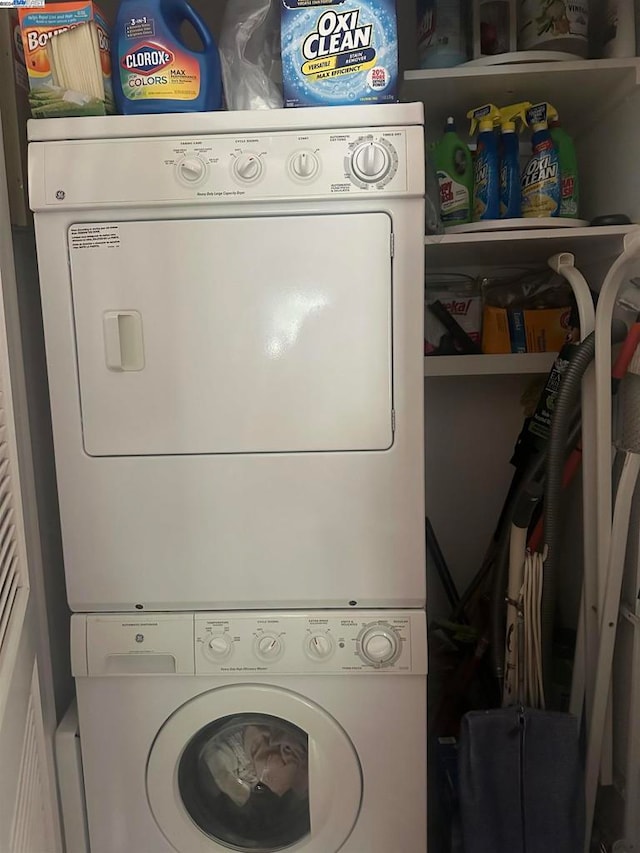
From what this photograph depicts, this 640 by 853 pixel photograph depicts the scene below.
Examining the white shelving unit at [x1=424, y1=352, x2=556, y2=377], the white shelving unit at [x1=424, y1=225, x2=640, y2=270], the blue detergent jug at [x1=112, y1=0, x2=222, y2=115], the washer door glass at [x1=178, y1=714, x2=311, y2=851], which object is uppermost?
the blue detergent jug at [x1=112, y1=0, x2=222, y2=115]

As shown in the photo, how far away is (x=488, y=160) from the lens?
5.28ft

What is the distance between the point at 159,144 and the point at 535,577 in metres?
1.21

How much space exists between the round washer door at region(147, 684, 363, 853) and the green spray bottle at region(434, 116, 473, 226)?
117 cm

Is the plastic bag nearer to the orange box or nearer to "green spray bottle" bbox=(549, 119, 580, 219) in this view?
"green spray bottle" bbox=(549, 119, 580, 219)

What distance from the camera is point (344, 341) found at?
1260 millimetres

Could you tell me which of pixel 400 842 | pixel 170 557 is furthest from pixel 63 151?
pixel 400 842

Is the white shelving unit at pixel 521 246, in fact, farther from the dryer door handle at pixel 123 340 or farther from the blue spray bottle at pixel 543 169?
the dryer door handle at pixel 123 340

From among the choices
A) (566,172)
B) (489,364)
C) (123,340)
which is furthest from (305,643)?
(566,172)

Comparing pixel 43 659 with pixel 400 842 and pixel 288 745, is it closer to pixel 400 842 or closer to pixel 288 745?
pixel 288 745

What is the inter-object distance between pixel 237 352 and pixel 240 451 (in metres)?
0.19

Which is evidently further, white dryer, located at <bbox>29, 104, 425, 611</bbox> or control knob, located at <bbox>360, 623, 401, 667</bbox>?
control knob, located at <bbox>360, 623, 401, 667</bbox>

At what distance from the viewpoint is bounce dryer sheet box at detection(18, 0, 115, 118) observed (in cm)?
120

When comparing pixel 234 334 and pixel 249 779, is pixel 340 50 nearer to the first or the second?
pixel 234 334

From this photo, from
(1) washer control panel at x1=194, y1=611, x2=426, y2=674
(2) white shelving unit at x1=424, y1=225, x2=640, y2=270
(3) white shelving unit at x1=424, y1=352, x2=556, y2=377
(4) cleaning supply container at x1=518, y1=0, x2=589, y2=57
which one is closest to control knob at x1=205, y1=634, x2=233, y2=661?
(1) washer control panel at x1=194, y1=611, x2=426, y2=674
